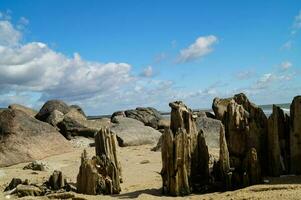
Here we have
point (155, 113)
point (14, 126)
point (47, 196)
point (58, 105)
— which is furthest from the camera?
point (155, 113)

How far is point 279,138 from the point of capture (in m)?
12.1

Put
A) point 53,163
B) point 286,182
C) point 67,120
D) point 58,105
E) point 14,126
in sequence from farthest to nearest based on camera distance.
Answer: point 58,105 → point 67,120 → point 14,126 → point 53,163 → point 286,182

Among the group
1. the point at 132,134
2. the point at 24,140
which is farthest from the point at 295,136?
the point at 132,134

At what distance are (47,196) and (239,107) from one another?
5568 millimetres

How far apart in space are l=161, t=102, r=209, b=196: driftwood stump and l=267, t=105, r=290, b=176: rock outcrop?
5.55 feet

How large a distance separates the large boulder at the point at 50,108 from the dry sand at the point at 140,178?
28.6ft

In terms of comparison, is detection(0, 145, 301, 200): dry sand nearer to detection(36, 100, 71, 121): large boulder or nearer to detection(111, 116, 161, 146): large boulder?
detection(111, 116, 161, 146): large boulder

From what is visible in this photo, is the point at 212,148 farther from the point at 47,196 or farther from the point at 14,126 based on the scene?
the point at 47,196

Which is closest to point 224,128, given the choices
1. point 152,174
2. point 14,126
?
point 152,174

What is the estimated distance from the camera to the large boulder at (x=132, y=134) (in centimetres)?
2547

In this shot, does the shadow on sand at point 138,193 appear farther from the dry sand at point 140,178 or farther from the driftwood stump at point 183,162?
the driftwood stump at point 183,162

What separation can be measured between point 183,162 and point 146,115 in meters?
28.2

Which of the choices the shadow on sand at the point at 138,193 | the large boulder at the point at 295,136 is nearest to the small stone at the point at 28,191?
the shadow on sand at the point at 138,193

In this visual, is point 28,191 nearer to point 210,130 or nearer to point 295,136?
point 295,136
